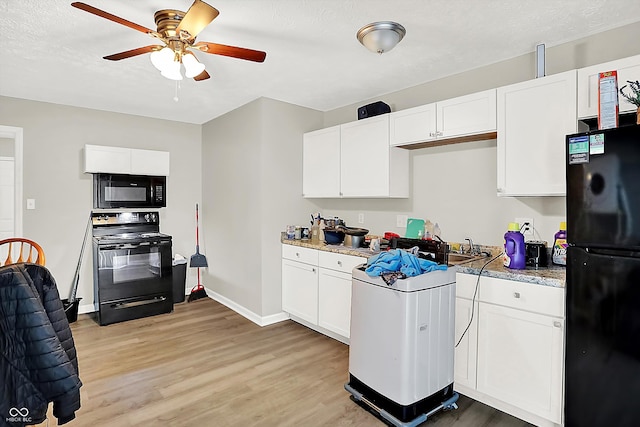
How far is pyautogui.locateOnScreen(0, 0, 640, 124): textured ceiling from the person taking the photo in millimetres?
2006

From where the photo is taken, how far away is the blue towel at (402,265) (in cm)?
214

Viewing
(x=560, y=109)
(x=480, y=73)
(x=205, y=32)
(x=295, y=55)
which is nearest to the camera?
(x=560, y=109)

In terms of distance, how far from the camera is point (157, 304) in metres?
4.10

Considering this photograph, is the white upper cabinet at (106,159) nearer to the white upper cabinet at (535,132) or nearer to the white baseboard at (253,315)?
the white baseboard at (253,315)

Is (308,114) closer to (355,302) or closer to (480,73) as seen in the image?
(480,73)

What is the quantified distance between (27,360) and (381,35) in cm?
235

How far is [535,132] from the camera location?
7.45 feet

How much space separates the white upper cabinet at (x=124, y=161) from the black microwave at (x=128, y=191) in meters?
0.08

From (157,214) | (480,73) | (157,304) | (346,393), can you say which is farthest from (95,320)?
(480,73)

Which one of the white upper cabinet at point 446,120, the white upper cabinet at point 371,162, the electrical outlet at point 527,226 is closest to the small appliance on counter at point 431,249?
the electrical outlet at point 527,226

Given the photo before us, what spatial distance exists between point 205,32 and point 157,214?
9.39 ft

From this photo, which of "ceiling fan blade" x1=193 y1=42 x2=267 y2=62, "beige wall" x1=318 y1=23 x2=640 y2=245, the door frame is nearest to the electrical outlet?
"beige wall" x1=318 y1=23 x2=640 y2=245

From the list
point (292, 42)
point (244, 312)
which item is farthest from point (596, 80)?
point (244, 312)

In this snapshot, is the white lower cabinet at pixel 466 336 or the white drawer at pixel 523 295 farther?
the white lower cabinet at pixel 466 336
